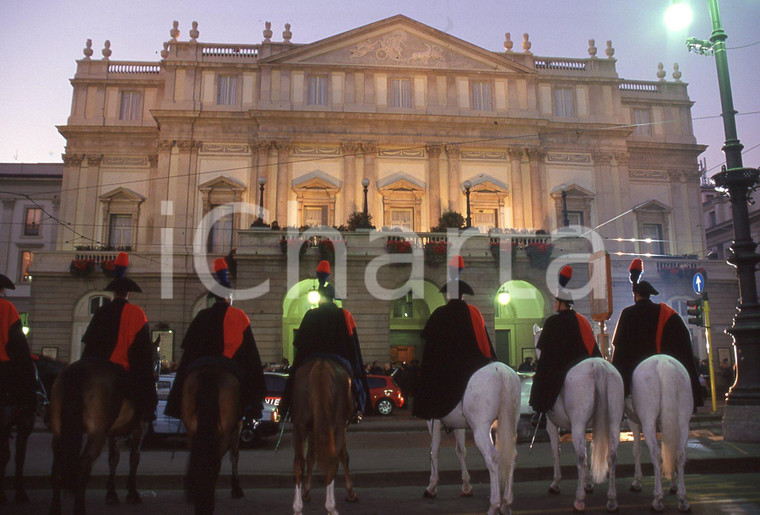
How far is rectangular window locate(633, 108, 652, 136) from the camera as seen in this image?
3862cm

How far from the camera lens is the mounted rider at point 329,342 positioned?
24.1 feet

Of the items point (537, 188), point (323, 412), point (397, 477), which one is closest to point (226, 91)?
point (537, 188)

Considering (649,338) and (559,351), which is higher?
(649,338)

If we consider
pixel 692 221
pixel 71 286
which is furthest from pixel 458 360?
pixel 692 221

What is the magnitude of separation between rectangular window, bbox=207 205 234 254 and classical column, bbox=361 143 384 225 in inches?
296

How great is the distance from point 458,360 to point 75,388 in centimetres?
413

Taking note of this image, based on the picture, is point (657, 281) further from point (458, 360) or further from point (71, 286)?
point (71, 286)

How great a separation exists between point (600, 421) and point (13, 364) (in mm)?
7093

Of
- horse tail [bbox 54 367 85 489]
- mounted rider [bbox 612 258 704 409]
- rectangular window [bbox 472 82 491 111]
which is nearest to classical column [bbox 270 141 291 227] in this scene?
rectangular window [bbox 472 82 491 111]

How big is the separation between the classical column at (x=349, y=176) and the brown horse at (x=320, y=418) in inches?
1055

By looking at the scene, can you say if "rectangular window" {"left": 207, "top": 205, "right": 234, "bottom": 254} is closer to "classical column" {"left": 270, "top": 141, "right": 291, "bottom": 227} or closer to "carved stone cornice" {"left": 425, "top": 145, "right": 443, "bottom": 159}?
"classical column" {"left": 270, "top": 141, "right": 291, "bottom": 227}

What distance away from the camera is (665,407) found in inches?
280

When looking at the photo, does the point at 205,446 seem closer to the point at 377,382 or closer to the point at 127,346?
the point at 127,346

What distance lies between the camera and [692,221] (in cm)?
3719
